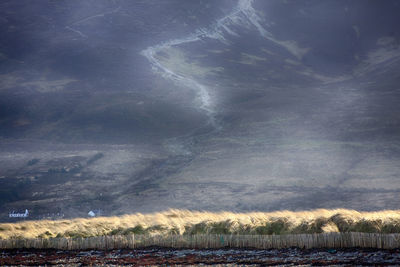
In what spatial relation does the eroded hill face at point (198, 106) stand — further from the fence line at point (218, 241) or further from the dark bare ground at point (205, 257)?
the dark bare ground at point (205, 257)

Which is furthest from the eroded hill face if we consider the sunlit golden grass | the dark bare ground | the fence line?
the dark bare ground

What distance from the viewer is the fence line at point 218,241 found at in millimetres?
8602

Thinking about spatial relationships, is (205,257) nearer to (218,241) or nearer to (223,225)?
(218,241)

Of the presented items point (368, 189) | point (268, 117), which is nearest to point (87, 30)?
point (268, 117)

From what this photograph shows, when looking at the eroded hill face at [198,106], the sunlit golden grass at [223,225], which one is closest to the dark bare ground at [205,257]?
the sunlit golden grass at [223,225]

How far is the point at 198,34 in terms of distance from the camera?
130875mm

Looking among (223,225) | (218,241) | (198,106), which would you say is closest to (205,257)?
(218,241)

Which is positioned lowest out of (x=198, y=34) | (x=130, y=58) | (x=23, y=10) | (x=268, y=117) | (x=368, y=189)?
(x=368, y=189)

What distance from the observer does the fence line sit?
8602mm

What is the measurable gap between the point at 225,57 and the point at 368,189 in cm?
7852

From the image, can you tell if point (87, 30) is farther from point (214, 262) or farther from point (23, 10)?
point (214, 262)

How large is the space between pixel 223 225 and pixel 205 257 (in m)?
1.45

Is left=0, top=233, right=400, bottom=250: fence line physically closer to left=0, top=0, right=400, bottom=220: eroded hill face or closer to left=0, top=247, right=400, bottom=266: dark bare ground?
left=0, top=247, right=400, bottom=266: dark bare ground

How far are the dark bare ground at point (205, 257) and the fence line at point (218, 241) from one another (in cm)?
21
